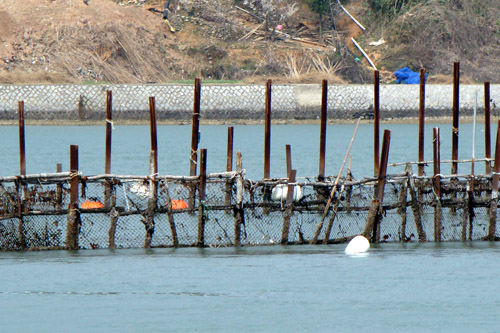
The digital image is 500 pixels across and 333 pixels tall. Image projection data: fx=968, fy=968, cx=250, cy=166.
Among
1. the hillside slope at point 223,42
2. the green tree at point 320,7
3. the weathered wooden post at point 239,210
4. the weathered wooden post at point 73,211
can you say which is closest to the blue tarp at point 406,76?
the hillside slope at point 223,42

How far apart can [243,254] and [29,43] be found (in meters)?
41.9

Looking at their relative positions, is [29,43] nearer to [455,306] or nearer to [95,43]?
[95,43]

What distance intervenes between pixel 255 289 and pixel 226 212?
7.97 ft

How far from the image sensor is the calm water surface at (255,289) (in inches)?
492

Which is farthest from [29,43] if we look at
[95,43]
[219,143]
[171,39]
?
[219,143]

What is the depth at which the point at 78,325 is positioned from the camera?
12.3 metres

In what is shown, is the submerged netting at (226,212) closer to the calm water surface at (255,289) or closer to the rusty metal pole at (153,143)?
the calm water surface at (255,289)

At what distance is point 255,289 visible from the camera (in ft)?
46.6

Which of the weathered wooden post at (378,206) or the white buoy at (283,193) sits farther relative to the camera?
the white buoy at (283,193)

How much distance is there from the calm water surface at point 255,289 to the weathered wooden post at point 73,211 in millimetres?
246

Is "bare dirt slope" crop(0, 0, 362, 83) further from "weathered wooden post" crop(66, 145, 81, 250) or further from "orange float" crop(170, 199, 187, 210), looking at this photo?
"weathered wooden post" crop(66, 145, 81, 250)

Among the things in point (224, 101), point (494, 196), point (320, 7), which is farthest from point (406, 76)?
point (494, 196)

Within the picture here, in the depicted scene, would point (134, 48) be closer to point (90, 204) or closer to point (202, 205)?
point (90, 204)

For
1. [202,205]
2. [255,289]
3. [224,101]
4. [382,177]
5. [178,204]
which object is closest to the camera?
[255,289]
